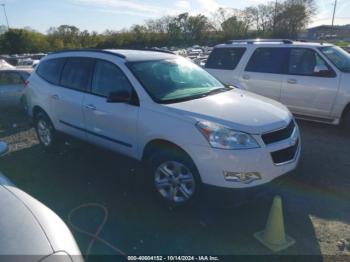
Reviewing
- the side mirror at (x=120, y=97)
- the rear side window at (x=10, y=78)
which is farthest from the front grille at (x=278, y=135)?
the rear side window at (x=10, y=78)

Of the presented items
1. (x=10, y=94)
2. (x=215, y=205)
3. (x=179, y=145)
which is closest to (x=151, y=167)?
(x=179, y=145)

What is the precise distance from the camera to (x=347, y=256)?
9.76 ft

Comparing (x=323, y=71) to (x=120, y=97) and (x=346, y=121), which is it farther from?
(x=120, y=97)

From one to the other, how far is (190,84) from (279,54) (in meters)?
3.46

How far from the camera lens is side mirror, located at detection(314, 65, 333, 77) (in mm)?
6076

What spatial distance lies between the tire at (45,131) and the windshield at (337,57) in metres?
5.41

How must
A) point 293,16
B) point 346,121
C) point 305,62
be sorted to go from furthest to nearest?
point 293,16 < point 305,62 < point 346,121

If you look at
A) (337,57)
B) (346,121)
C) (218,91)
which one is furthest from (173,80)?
(337,57)

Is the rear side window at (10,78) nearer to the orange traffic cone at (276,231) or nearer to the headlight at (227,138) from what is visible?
the headlight at (227,138)

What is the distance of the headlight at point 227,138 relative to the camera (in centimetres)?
317

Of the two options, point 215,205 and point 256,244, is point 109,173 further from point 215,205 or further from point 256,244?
point 256,244

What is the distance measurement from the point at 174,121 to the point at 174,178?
0.66 metres

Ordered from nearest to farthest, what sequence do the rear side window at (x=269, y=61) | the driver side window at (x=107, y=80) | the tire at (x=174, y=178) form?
the tire at (x=174, y=178) < the driver side window at (x=107, y=80) < the rear side window at (x=269, y=61)

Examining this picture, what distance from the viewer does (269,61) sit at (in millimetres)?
7012
